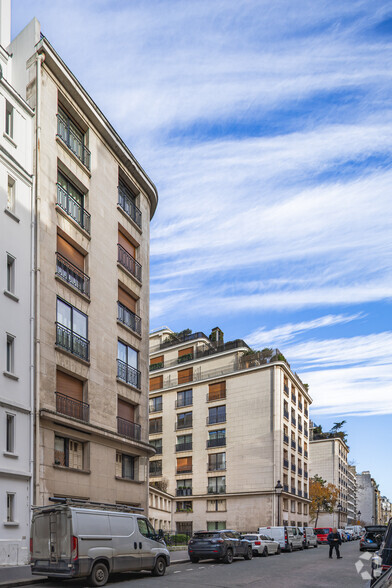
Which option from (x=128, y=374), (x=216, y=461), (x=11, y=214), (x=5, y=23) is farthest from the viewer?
(x=216, y=461)

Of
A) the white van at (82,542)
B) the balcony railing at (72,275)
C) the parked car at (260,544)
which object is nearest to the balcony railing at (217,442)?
the parked car at (260,544)

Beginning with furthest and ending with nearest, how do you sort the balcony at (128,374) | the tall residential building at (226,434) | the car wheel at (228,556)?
the tall residential building at (226,434) < the balcony at (128,374) < the car wheel at (228,556)

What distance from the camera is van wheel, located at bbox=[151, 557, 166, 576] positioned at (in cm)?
1834

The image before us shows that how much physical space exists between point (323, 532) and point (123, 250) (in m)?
37.0

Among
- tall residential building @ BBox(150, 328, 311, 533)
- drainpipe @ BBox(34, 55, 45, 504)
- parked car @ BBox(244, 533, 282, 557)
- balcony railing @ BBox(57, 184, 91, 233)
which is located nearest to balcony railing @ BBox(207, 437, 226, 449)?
tall residential building @ BBox(150, 328, 311, 533)

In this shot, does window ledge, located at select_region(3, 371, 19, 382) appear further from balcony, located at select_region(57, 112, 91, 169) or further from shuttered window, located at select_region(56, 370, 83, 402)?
balcony, located at select_region(57, 112, 91, 169)

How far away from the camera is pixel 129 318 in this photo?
31.3 metres

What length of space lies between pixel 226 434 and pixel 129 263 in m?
30.4

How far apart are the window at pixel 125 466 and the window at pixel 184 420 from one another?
3079 cm

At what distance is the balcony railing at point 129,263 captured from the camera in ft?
101

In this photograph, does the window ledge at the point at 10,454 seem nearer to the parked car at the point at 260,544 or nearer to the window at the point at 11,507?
the window at the point at 11,507

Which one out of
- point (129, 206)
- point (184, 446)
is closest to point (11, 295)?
point (129, 206)

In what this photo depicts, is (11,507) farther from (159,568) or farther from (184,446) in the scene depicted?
(184,446)

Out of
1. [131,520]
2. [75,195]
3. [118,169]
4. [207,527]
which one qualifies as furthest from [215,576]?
[207,527]
